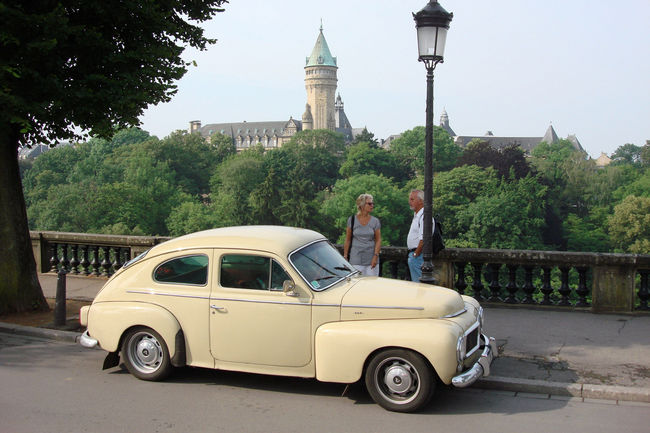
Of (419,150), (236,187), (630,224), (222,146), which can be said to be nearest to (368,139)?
(419,150)

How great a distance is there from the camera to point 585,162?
102000mm

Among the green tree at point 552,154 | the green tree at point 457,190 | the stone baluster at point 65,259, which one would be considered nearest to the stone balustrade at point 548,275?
the stone baluster at point 65,259

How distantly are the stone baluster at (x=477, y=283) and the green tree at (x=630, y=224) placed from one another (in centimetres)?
6403

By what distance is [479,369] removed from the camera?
639cm

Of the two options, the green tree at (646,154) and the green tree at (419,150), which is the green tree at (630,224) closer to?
the green tree at (419,150)

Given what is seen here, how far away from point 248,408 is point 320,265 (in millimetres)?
1667

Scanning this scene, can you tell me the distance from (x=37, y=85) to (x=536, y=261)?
320 inches

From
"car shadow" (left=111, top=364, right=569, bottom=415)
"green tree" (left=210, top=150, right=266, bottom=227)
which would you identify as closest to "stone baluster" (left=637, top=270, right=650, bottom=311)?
"car shadow" (left=111, top=364, right=569, bottom=415)

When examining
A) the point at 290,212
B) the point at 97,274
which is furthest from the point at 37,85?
the point at 290,212

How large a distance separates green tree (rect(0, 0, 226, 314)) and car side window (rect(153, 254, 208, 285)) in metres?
3.49

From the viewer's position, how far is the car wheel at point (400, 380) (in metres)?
6.14

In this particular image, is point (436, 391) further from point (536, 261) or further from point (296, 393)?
point (536, 261)

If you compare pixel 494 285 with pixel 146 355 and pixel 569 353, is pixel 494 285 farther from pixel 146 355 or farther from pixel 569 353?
pixel 146 355

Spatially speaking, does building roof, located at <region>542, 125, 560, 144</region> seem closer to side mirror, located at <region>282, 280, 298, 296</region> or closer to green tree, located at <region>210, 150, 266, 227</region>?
green tree, located at <region>210, 150, 266, 227</region>
